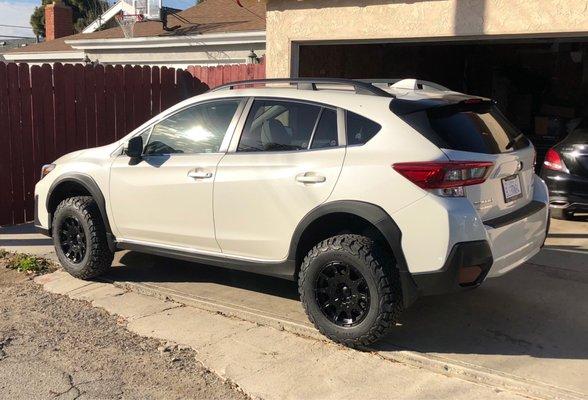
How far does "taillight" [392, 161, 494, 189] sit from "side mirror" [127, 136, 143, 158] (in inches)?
99.5

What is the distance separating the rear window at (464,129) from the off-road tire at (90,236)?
3.17 meters

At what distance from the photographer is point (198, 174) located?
496cm

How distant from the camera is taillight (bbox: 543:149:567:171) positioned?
7.88 m

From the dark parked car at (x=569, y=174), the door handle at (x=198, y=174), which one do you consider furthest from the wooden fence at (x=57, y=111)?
the dark parked car at (x=569, y=174)

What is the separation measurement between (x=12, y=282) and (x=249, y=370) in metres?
3.17

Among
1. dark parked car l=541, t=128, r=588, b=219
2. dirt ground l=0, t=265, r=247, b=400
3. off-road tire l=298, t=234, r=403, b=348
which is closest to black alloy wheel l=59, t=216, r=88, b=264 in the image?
dirt ground l=0, t=265, r=247, b=400

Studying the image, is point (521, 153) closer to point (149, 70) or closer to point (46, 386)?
point (46, 386)

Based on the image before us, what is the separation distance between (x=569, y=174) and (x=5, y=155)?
23.9 ft

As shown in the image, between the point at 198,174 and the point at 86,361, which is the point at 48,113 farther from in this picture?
the point at 86,361

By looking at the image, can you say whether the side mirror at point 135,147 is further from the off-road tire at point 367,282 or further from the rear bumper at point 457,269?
the rear bumper at point 457,269

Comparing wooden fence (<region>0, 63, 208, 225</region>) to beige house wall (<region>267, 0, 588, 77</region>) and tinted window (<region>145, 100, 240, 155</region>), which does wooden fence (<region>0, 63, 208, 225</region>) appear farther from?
tinted window (<region>145, 100, 240, 155</region>)

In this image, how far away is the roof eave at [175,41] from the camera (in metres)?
13.4

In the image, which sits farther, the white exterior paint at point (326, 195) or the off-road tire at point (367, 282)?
the off-road tire at point (367, 282)

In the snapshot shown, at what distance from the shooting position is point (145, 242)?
5.46 metres
